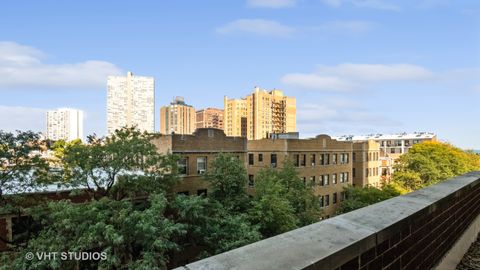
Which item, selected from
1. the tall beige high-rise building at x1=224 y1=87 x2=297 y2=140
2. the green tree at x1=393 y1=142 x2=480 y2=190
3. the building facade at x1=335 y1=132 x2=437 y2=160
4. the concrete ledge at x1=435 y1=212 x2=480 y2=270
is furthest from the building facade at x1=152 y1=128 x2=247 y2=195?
the building facade at x1=335 y1=132 x2=437 y2=160

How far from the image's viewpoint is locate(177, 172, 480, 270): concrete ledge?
146 cm

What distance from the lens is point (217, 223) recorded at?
18.3 meters

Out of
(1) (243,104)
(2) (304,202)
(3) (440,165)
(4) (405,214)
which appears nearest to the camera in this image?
(4) (405,214)

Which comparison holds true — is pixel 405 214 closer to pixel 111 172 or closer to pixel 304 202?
pixel 111 172

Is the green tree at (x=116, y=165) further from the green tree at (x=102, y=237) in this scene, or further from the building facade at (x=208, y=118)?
the building facade at (x=208, y=118)

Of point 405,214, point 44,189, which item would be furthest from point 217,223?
point 405,214

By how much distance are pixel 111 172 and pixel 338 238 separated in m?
18.7

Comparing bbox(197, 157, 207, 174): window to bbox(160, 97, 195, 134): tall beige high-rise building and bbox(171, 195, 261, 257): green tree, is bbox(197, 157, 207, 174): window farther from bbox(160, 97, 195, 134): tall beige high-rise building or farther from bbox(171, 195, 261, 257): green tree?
bbox(160, 97, 195, 134): tall beige high-rise building

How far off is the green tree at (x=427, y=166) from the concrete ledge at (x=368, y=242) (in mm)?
44142

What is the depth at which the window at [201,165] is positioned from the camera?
87.5 feet

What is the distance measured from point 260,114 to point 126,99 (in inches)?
2182

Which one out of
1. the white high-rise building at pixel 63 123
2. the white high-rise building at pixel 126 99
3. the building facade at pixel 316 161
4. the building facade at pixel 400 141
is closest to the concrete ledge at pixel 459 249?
the building facade at pixel 316 161

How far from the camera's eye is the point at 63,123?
47500 mm

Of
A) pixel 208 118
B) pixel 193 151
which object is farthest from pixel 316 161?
pixel 208 118
